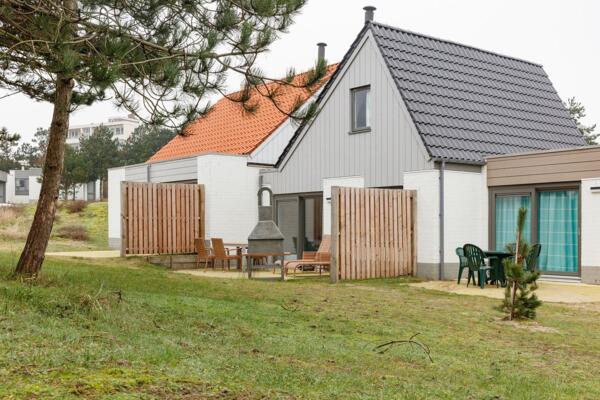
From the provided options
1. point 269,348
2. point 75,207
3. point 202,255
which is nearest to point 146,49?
point 269,348

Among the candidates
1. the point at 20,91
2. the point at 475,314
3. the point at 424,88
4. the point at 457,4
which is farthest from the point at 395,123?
the point at 20,91

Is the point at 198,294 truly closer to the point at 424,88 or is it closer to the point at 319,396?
the point at 319,396

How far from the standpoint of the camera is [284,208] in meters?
21.2

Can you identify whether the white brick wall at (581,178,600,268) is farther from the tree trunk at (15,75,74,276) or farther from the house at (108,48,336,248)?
the tree trunk at (15,75,74,276)

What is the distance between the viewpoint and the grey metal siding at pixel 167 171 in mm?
21391

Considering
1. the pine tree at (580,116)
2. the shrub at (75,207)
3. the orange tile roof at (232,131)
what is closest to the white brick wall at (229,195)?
the orange tile roof at (232,131)

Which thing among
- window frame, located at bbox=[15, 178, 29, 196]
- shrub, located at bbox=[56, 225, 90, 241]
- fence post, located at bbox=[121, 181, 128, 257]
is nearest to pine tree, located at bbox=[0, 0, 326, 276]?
fence post, located at bbox=[121, 181, 128, 257]

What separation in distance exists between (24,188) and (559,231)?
7243 centimetres

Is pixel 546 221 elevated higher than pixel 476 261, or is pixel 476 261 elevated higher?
pixel 546 221

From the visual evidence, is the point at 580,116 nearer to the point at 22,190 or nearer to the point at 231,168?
the point at 231,168

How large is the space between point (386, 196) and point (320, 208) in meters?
5.53

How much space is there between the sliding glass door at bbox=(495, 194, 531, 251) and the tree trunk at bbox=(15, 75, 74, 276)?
10338 millimetres

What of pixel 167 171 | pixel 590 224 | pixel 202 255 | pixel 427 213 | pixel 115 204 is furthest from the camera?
pixel 115 204

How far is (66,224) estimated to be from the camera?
3619 centimetres
